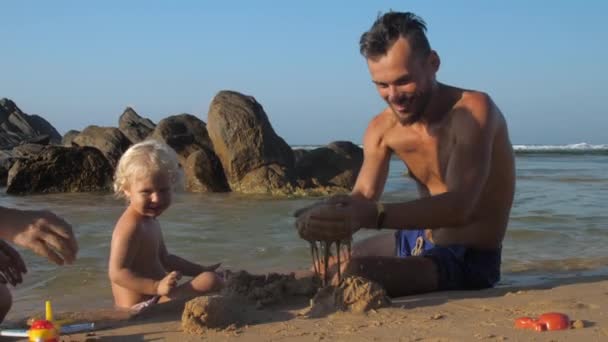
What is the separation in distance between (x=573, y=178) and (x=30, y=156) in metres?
11.5

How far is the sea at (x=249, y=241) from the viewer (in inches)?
203

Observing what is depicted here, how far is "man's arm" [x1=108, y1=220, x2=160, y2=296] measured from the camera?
14.0 ft

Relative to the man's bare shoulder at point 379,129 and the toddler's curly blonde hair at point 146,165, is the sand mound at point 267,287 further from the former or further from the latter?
the man's bare shoulder at point 379,129

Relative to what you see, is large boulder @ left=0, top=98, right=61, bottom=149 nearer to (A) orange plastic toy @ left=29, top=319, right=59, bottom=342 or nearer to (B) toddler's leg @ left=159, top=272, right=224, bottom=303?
(B) toddler's leg @ left=159, top=272, right=224, bottom=303

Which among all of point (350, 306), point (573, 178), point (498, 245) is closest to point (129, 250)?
point (350, 306)

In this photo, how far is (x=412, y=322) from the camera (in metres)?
3.32

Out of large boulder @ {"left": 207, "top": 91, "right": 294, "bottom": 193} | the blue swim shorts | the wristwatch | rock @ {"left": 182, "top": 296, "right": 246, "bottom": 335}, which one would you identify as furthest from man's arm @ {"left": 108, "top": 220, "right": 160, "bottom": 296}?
large boulder @ {"left": 207, "top": 91, "right": 294, "bottom": 193}

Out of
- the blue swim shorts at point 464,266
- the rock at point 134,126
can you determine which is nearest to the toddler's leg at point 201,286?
the blue swim shorts at point 464,266

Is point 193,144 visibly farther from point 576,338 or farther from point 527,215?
point 576,338

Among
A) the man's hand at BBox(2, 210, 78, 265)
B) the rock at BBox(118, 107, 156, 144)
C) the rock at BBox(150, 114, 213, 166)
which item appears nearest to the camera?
the man's hand at BBox(2, 210, 78, 265)

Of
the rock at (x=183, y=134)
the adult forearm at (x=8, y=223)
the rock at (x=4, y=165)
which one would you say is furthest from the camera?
the rock at (x=4, y=165)

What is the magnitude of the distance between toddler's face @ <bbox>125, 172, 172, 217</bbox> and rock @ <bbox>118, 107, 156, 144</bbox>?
40.4ft

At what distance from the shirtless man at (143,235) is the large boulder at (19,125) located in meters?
29.1

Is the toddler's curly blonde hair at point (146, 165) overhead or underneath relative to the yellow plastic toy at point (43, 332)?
overhead
